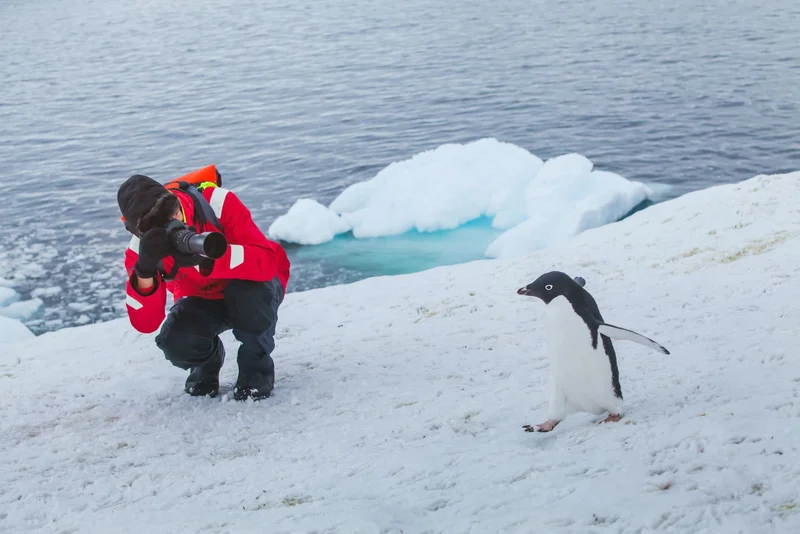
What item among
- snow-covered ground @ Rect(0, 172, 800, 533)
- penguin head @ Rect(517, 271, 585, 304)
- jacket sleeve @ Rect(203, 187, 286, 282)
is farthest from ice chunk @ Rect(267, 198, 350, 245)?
penguin head @ Rect(517, 271, 585, 304)

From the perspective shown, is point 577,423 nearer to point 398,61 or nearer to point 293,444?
point 293,444

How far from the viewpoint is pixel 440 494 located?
305 cm

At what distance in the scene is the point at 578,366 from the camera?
3.55 metres

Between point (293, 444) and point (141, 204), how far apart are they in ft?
4.35

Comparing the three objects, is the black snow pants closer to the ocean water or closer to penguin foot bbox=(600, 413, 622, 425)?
penguin foot bbox=(600, 413, 622, 425)

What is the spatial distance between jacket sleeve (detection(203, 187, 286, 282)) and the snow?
22.5 feet

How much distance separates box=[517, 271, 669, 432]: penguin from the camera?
3.55 m

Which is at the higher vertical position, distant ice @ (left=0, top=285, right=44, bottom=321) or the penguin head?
the penguin head

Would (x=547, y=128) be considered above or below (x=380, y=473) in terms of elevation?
below

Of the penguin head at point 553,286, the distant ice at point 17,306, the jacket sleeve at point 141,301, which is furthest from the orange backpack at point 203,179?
the distant ice at point 17,306

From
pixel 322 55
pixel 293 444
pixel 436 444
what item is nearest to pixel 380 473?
pixel 436 444

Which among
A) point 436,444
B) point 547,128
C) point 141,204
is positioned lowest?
point 547,128

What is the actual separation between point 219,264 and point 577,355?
5.96ft

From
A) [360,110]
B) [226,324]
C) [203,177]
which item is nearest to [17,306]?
[226,324]
